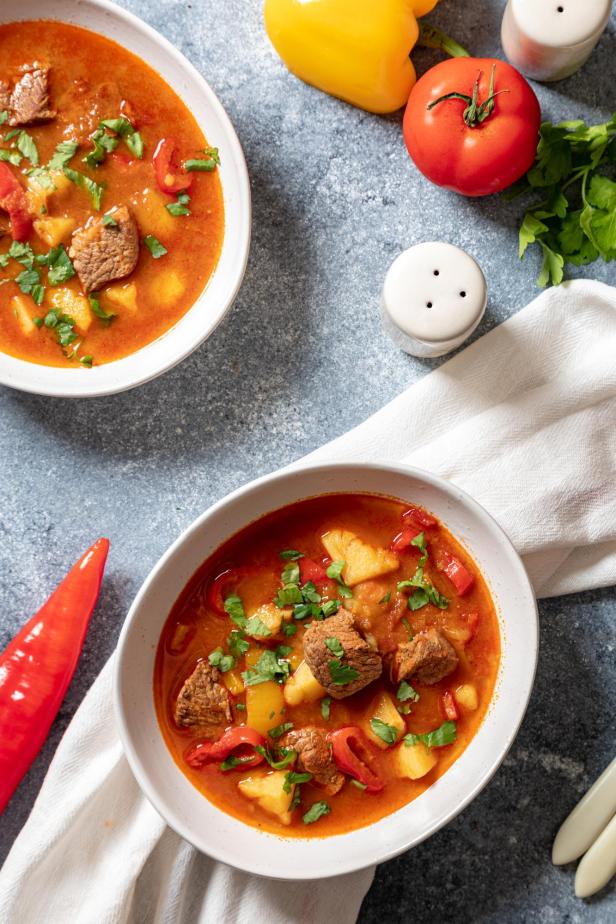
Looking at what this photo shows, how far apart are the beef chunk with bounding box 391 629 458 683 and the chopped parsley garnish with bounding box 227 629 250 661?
1.76ft

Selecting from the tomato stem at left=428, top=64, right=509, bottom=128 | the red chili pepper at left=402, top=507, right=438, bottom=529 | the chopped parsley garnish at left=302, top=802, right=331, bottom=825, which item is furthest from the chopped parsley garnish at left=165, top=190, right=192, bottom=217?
the chopped parsley garnish at left=302, top=802, right=331, bottom=825

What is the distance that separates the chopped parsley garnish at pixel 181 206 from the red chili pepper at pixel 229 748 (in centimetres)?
193

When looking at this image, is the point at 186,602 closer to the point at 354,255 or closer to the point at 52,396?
the point at 52,396

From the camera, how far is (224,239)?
3396 mm

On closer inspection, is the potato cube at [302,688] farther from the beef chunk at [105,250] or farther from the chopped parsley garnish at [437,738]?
the beef chunk at [105,250]

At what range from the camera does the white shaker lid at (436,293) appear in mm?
3217

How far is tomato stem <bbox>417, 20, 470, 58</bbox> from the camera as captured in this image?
3480 mm

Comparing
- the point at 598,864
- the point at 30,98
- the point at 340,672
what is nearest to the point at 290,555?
the point at 340,672

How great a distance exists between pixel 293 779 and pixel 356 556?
813 millimetres

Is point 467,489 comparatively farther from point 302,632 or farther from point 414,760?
point 414,760

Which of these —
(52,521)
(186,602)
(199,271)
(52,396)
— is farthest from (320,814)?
(199,271)

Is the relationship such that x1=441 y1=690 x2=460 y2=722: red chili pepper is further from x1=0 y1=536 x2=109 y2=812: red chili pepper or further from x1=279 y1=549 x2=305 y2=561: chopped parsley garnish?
x1=0 y1=536 x2=109 y2=812: red chili pepper

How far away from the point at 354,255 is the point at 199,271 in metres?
0.63

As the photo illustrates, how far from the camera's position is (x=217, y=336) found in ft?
11.8
